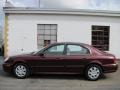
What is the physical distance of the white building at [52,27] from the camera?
1783cm

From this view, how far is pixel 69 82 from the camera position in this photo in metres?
11.5

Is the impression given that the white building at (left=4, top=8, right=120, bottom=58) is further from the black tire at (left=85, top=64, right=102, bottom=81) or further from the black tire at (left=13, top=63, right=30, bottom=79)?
the black tire at (left=85, top=64, right=102, bottom=81)

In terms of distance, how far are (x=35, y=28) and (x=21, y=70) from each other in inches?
241

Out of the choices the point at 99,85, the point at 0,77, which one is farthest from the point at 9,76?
the point at 99,85

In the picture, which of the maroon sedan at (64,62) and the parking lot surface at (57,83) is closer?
the parking lot surface at (57,83)

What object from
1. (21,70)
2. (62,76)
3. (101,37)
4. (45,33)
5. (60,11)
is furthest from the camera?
(101,37)

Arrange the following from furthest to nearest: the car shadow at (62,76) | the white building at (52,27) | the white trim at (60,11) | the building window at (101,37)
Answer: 1. the building window at (101,37)
2. the white building at (52,27)
3. the white trim at (60,11)
4. the car shadow at (62,76)

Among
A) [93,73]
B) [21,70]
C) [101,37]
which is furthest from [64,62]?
[101,37]

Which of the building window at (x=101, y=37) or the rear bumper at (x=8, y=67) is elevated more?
the building window at (x=101, y=37)

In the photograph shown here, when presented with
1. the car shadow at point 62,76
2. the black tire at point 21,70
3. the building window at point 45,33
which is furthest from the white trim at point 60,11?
the black tire at point 21,70

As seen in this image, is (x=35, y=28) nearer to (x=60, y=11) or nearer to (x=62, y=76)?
(x=60, y=11)

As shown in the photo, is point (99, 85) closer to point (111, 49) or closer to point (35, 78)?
point (35, 78)

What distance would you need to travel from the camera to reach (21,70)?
1214 cm

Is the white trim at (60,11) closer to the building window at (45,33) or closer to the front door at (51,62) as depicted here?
the building window at (45,33)
